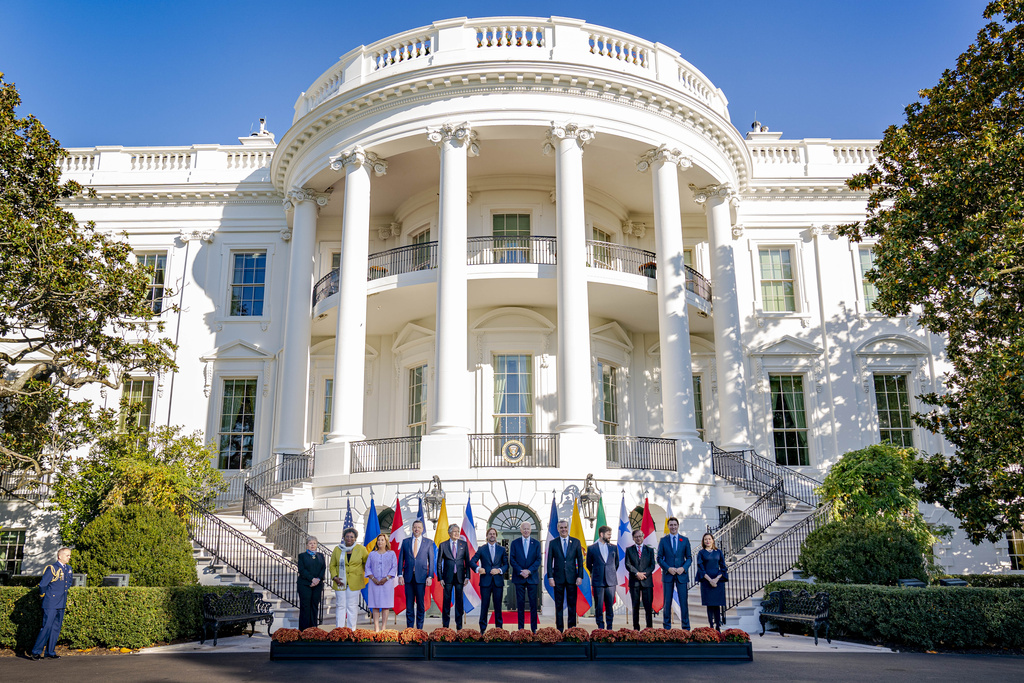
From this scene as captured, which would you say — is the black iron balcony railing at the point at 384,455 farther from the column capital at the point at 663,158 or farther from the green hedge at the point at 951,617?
the green hedge at the point at 951,617

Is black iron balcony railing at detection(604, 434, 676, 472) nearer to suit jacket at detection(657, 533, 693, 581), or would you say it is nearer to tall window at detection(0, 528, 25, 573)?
suit jacket at detection(657, 533, 693, 581)

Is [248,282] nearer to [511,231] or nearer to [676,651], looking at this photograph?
[511,231]

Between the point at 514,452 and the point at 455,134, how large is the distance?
7.70 metres

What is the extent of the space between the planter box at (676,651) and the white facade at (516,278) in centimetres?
641

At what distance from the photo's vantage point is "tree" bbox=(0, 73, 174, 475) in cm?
1430

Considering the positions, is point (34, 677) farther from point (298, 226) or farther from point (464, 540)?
point (298, 226)

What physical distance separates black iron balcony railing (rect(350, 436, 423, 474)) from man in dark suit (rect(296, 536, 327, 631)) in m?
5.57

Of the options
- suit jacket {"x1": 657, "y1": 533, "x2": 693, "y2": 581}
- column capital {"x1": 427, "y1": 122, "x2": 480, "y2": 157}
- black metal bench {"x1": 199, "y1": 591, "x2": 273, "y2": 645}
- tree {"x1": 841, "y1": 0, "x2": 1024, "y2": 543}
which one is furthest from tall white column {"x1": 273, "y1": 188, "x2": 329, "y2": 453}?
tree {"x1": 841, "y1": 0, "x2": 1024, "y2": 543}

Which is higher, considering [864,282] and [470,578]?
[864,282]

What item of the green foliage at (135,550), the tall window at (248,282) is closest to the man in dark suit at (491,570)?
the green foliage at (135,550)

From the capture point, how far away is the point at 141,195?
24875mm

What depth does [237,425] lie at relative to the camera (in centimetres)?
2327

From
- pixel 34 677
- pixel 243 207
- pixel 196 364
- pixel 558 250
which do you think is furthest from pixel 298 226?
pixel 34 677

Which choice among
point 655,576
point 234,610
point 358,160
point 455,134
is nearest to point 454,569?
point 234,610
